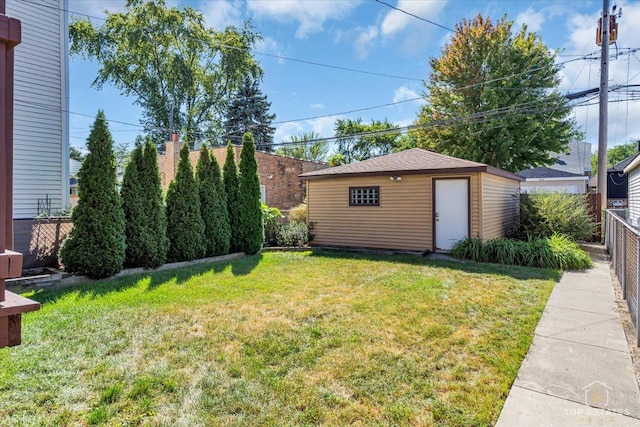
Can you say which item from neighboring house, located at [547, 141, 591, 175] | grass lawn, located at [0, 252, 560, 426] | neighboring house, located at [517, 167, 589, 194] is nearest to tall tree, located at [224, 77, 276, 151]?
neighboring house, located at [517, 167, 589, 194]

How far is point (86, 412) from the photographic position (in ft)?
7.90

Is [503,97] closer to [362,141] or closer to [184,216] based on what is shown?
[184,216]

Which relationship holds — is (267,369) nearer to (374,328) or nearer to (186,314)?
(374,328)

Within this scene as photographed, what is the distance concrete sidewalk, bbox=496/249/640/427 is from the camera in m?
2.39

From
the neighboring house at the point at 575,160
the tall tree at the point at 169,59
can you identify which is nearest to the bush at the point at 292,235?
the tall tree at the point at 169,59

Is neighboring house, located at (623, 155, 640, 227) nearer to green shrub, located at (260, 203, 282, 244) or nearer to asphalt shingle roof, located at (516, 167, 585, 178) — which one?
asphalt shingle roof, located at (516, 167, 585, 178)

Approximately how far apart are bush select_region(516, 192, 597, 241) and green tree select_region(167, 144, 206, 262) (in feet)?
28.7

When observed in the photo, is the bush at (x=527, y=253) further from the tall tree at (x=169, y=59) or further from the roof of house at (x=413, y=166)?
the tall tree at (x=169, y=59)

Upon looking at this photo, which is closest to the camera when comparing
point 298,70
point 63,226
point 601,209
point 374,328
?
point 374,328

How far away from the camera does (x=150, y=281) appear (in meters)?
6.08

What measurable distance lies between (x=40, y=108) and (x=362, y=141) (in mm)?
26106

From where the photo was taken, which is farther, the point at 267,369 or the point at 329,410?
the point at 267,369

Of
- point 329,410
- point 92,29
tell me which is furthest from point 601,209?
point 92,29

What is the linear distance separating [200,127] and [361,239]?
19239 mm
